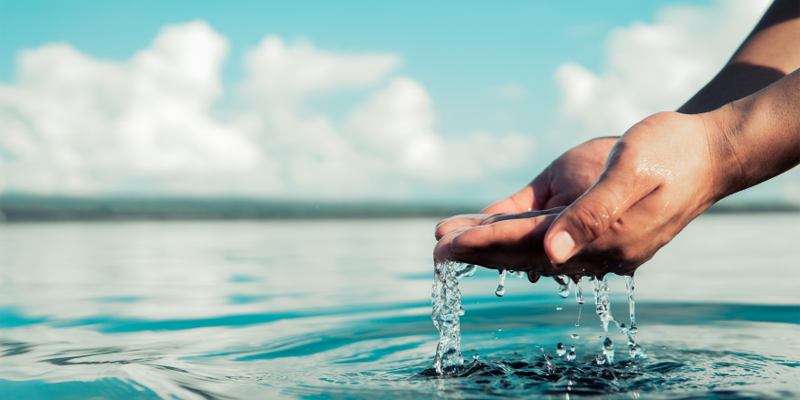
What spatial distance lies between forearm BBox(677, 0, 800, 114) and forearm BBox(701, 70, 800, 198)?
83cm

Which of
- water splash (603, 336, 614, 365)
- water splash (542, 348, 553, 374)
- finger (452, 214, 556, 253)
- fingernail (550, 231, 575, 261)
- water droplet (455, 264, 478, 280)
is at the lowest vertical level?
water splash (542, 348, 553, 374)

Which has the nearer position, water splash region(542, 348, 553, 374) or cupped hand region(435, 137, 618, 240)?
water splash region(542, 348, 553, 374)

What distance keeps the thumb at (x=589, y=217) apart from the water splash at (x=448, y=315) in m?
0.65

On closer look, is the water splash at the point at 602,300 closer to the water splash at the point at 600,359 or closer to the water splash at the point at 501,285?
the water splash at the point at 600,359

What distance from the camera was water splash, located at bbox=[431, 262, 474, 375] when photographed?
252cm

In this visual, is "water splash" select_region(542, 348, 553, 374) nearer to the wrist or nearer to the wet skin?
the wet skin

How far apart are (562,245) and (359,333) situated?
5.81 feet

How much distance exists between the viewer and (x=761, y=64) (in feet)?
10.4

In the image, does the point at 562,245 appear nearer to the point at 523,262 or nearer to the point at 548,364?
the point at 523,262

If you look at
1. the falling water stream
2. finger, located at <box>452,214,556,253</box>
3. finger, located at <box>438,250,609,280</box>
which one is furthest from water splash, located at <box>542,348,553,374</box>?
finger, located at <box>452,214,556,253</box>

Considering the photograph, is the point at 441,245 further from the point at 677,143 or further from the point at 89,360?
the point at 89,360

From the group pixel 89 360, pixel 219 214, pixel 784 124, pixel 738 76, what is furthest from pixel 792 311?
pixel 219 214

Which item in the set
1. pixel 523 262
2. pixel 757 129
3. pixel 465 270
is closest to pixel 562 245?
pixel 523 262

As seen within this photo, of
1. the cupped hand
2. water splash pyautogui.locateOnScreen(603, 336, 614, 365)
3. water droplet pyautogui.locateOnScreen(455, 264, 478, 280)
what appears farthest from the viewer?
the cupped hand
